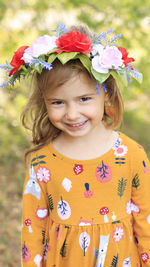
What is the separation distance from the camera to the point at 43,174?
5.88 ft

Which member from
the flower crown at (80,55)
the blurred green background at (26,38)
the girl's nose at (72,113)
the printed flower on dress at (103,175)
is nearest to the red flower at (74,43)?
the flower crown at (80,55)

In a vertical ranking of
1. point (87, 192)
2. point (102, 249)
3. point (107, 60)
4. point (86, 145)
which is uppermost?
point (107, 60)

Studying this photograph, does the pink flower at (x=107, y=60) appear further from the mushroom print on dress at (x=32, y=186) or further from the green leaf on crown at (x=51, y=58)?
the mushroom print on dress at (x=32, y=186)

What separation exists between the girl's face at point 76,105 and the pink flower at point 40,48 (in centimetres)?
18

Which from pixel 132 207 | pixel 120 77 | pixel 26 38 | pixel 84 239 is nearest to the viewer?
pixel 120 77

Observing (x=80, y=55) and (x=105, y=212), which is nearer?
(x=80, y=55)

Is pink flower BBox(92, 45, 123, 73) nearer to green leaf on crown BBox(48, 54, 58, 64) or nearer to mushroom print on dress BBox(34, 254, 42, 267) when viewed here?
green leaf on crown BBox(48, 54, 58, 64)

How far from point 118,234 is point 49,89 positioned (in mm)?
840

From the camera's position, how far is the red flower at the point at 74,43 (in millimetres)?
1505

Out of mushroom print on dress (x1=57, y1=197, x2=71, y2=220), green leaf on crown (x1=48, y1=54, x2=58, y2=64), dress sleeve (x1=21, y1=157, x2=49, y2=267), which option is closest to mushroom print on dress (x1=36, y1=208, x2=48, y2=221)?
dress sleeve (x1=21, y1=157, x2=49, y2=267)

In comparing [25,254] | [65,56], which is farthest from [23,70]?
[25,254]

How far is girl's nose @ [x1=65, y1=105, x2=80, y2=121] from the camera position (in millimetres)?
1578

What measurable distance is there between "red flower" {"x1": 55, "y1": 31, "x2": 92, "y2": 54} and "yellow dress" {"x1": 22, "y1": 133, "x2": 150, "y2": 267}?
1.85 ft

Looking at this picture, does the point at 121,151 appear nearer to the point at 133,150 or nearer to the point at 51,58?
the point at 133,150
